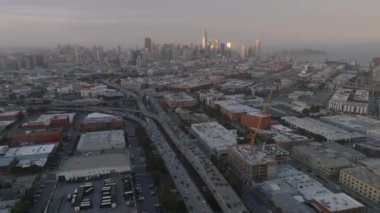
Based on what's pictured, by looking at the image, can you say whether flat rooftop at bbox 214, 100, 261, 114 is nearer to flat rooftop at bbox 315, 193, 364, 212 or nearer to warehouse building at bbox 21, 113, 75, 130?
warehouse building at bbox 21, 113, 75, 130

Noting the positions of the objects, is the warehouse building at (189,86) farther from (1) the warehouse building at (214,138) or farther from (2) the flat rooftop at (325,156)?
(2) the flat rooftop at (325,156)

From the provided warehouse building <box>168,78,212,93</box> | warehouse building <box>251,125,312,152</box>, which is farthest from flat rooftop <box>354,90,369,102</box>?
warehouse building <box>168,78,212,93</box>

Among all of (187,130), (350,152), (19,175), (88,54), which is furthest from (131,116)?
(88,54)

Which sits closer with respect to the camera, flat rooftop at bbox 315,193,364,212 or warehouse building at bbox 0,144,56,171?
flat rooftop at bbox 315,193,364,212

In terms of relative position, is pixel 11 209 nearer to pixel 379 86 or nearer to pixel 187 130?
pixel 187 130

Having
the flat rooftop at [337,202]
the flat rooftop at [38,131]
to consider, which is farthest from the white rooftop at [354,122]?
the flat rooftop at [38,131]

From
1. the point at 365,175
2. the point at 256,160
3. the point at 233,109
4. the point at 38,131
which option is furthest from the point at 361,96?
the point at 38,131
